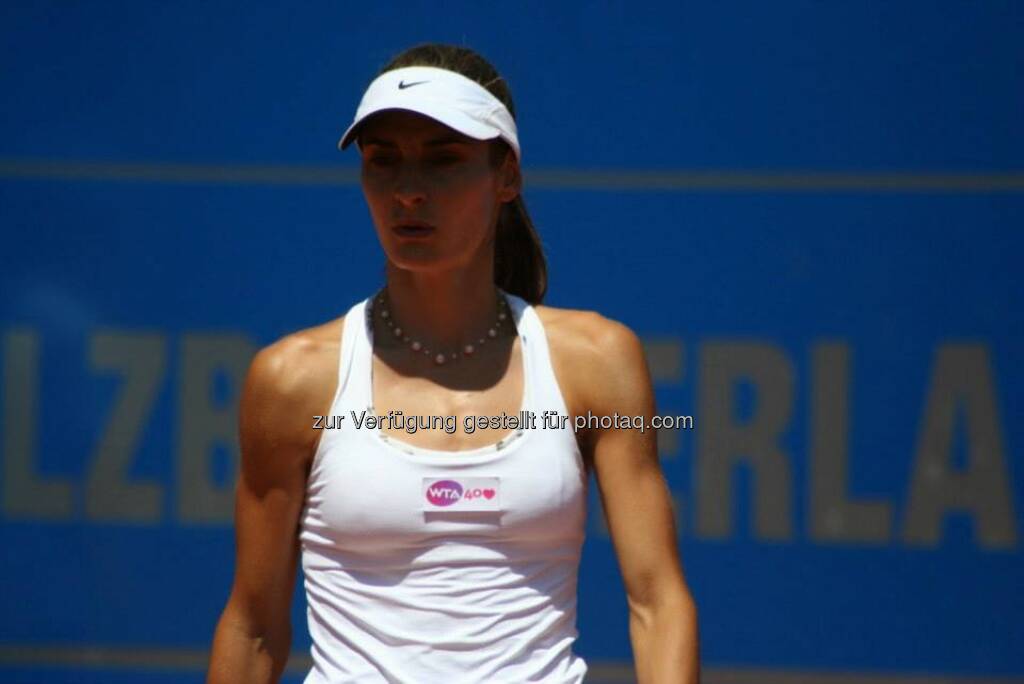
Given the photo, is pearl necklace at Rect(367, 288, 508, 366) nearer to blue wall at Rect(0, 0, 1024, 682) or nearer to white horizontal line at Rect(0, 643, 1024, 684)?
blue wall at Rect(0, 0, 1024, 682)

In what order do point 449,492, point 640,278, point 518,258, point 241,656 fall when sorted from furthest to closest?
point 640,278 → point 518,258 → point 241,656 → point 449,492

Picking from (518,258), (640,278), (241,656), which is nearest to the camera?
(241,656)

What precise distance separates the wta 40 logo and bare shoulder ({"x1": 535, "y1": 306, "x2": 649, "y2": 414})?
0.17m

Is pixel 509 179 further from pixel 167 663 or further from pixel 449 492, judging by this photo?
pixel 167 663

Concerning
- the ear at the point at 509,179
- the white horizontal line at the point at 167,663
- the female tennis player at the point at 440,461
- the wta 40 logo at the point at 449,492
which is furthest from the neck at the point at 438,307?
the white horizontal line at the point at 167,663

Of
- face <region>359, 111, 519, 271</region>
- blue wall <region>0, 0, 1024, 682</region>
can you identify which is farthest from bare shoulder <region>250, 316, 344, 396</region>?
blue wall <region>0, 0, 1024, 682</region>

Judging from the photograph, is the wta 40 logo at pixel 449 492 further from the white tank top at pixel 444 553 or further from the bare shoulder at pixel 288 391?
the bare shoulder at pixel 288 391

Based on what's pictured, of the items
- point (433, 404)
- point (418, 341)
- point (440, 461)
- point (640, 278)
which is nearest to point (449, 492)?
point (440, 461)

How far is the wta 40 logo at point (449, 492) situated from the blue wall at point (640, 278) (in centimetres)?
138

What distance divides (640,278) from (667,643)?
1378 mm

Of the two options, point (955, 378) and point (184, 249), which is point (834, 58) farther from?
point (184, 249)

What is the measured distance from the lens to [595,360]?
1.91 m

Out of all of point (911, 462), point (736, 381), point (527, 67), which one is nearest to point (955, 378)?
point (911, 462)

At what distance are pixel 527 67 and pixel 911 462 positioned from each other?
3.48 ft
